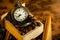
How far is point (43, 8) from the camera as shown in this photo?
10.5 ft

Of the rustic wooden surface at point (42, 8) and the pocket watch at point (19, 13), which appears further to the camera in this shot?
the rustic wooden surface at point (42, 8)

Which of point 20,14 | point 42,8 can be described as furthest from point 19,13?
point 42,8

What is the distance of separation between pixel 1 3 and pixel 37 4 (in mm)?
555

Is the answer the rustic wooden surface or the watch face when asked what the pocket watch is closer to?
the watch face

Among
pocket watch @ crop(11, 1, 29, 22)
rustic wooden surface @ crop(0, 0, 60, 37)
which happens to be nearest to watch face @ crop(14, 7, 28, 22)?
pocket watch @ crop(11, 1, 29, 22)

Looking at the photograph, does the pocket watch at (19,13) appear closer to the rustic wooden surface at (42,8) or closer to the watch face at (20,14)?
the watch face at (20,14)

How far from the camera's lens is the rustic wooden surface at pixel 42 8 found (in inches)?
121

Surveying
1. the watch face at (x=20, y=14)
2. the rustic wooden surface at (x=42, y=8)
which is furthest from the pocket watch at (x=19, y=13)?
the rustic wooden surface at (x=42, y=8)

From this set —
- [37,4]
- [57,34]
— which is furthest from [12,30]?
[37,4]

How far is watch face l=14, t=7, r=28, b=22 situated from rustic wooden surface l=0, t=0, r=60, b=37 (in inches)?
24.4

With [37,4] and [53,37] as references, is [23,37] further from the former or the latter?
[37,4]

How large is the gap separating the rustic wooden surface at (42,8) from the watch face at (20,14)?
620 mm

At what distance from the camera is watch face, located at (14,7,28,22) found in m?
2.38

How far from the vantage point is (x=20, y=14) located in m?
2.40
